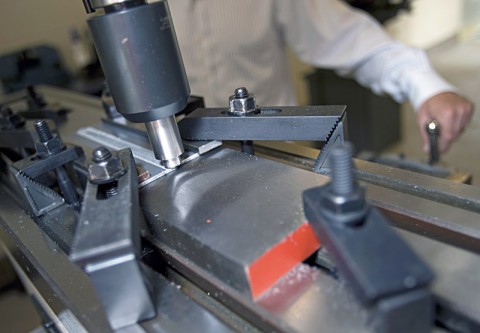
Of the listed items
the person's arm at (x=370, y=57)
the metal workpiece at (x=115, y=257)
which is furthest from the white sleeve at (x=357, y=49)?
the metal workpiece at (x=115, y=257)

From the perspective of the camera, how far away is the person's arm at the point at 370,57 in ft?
2.82

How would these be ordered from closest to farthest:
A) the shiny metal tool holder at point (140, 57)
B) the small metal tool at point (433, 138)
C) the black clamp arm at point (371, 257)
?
the black clamp arm at point (371, 257), the shiny metal tool holder at point (140, 57), the small metal tool at point (433, 138)

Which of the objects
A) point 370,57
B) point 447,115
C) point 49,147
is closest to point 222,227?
point 49,147

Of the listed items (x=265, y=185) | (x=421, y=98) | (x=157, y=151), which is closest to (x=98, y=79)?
(x=421, y=98)

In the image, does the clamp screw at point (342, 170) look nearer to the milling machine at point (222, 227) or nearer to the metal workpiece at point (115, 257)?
the milling machine at point (222, 227)

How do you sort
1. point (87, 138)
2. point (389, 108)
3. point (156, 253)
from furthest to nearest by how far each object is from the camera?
point (389, 108) → point (87, 138) → point (156, 253)

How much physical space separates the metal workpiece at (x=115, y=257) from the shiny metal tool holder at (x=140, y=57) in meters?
0.09

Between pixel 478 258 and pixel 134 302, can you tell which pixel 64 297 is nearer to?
pixel 134 302

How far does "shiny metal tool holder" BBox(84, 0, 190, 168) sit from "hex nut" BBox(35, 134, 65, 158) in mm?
154

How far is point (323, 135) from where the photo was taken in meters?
0.45

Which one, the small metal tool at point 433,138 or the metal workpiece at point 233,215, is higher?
the metal workpiece at point 233,215

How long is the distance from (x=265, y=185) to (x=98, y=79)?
148 centimetres

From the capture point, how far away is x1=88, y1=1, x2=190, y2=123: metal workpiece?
36 cm

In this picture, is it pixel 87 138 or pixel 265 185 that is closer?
pixel 265 185
